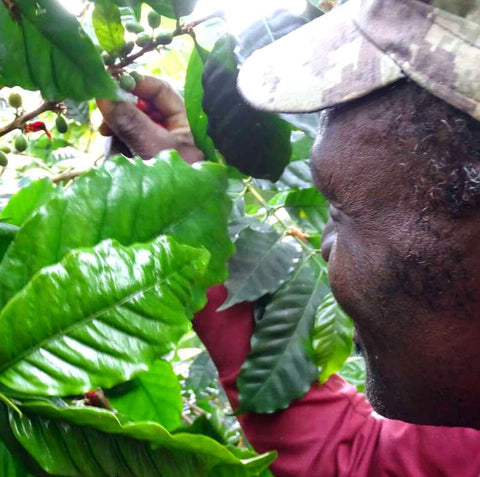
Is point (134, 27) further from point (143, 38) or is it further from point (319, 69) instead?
point (319, 69)

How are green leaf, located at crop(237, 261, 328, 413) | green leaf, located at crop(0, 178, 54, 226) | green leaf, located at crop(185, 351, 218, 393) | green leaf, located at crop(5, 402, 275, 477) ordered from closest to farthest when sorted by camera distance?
green leaf, located at crop(5, 402, 275, 477), green leaf, located at crop(0, 178, 54, 226), green leaf, located at crop(237, 261, 328, 413), green leaf, located at crop(185, 351, 218, 393)

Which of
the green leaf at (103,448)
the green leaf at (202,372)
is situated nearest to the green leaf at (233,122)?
the green leaf at (103,448)

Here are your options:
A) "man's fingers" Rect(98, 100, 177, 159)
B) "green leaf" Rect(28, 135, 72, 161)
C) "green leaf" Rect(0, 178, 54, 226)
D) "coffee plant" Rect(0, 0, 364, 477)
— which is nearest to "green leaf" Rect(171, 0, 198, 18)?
"coffee plant" Rect(0, 0, 364, 477)

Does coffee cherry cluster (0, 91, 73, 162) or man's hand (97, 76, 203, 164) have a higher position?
coffee cherry cluster (0, 91, 73, 162)

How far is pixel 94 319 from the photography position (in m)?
0.63

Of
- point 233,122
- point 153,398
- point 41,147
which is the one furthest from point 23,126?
point 41,147

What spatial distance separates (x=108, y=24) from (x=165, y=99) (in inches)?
12.0

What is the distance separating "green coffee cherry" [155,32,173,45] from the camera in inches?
39.7

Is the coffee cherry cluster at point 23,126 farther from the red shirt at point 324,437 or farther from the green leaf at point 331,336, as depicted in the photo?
the green leaf at point 331,336

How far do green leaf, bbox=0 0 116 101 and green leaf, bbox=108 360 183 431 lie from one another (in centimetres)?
38

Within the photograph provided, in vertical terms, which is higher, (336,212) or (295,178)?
(336,212)

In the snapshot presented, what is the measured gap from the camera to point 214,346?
134 cm

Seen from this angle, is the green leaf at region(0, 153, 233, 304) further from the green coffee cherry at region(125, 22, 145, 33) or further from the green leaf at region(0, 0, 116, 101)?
the green coffee cherry at region(125, 22, 145, 33)

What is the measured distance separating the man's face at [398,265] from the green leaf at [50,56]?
1.05 feet
